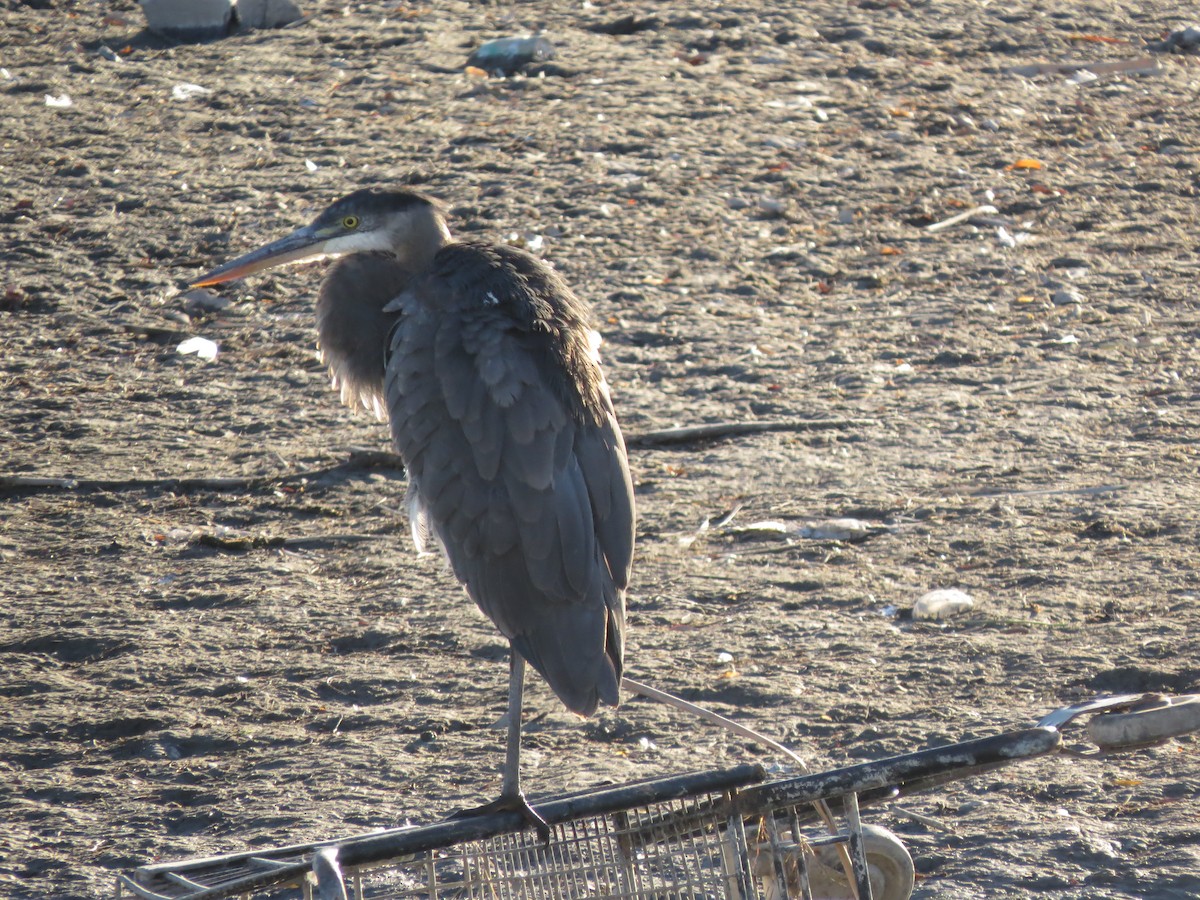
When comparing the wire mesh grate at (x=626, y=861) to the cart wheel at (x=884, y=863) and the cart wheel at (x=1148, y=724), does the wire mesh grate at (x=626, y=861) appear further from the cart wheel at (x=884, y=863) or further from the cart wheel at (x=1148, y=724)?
the cart wheel at (x=1148, y=724)

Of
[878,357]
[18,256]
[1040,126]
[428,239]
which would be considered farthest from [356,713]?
[1040,126]

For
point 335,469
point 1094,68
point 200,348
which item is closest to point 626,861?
point 335,469

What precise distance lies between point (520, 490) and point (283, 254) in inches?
57.6

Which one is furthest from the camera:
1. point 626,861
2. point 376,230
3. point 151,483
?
point 151,483

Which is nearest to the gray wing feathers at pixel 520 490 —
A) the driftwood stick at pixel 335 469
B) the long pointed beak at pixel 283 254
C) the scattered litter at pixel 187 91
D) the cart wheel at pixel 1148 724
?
the long pointed beak at pixel 283 254

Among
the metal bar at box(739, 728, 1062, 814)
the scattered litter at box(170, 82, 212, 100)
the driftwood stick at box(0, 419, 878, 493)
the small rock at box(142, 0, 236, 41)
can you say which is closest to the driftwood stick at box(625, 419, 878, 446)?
the driftwood stick at box(0, 419, 878, 493)

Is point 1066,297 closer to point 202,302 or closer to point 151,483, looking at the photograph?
point 202,302

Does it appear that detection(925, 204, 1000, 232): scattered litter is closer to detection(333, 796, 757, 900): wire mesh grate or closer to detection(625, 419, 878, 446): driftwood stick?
detection(625, 419, 878, 446): driftwood stick

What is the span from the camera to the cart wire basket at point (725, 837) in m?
2.47

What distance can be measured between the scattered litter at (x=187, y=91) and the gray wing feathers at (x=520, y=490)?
18.7 feet

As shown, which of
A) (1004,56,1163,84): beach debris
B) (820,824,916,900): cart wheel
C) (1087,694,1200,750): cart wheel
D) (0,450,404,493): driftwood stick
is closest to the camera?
(1087,694,1200,750): cart wheel

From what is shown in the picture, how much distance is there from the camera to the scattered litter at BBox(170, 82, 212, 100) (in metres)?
8.96

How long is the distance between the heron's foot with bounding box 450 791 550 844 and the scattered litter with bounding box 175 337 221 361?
395 centimetres

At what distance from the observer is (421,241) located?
452cm
